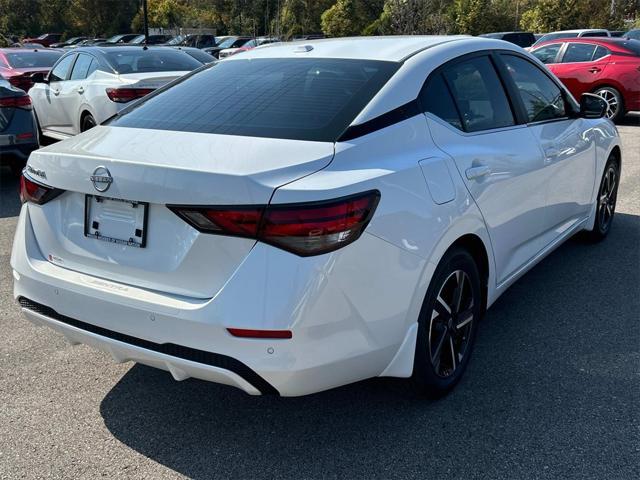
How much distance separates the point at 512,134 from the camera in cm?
371

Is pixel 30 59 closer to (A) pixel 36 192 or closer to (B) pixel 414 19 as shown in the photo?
(A) pixel 36 192

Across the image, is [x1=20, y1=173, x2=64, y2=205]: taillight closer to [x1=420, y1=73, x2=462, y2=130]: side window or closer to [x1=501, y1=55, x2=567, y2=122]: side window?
[x1=420, y1=73, x2=462, y2=130]: side window

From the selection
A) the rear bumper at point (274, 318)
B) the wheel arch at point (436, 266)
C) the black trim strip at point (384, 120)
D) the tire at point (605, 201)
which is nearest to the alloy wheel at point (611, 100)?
the tire at point (605, 201)

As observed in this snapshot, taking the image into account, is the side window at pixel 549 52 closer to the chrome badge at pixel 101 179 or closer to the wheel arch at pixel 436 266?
the wheel arch at pixel 436 266

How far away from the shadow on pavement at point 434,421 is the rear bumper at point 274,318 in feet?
1.37

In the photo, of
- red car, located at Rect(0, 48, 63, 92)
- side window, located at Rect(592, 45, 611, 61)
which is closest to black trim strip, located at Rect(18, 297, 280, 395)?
red car, located at Rect(0, 48, 63, 92)

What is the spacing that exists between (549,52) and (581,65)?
3.34 feet

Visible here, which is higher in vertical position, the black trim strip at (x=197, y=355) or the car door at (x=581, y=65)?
the car door at (x=581, y=65)

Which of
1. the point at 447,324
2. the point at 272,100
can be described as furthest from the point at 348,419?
the point at 272,100

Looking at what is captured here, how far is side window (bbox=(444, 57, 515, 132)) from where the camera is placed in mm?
3387

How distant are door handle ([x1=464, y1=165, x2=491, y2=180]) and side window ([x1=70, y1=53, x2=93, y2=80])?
24.7ft

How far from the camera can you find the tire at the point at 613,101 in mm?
12688

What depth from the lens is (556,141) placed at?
4.20 metres

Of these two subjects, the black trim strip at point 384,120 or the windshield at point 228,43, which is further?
the windshield at point 228,43
